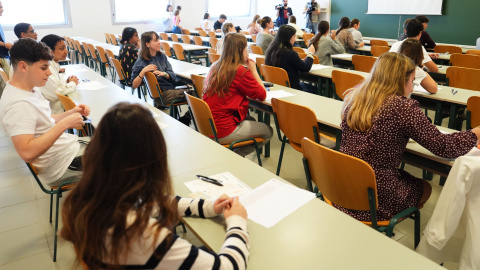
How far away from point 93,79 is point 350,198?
11.5 feet

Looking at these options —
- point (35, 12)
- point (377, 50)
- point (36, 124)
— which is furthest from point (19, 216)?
point (35, 12)

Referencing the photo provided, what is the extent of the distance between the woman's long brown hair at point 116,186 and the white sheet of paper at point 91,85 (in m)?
3.04

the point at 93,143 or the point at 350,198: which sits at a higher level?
the point at 93,143

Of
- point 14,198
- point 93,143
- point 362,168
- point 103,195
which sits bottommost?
point 14,198

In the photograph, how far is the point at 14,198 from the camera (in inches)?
120

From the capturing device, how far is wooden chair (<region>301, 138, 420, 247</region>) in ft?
5.29

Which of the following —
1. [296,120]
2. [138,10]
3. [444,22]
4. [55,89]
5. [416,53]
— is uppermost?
[138,10]

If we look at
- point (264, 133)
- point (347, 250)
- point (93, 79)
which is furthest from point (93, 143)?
point (93, 79)

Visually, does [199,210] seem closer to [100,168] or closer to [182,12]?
[100,168]

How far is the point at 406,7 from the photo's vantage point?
1011 cm

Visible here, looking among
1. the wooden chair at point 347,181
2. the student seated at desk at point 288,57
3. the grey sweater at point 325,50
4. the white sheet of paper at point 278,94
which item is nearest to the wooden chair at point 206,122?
the white sheet of paper at point 278,94

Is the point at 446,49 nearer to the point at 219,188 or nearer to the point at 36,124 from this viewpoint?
the point at 219,188

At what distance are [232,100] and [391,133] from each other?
1.44 m

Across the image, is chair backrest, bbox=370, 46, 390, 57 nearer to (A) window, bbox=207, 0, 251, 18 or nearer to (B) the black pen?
(B) the black pen
